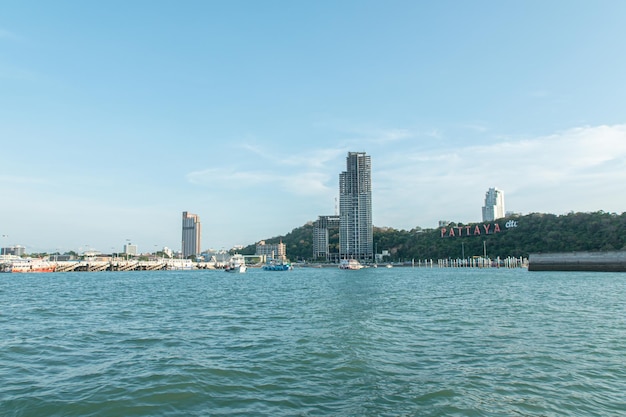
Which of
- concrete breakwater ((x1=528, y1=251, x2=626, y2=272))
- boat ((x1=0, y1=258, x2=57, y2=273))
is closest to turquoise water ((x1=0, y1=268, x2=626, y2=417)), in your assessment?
concrete breakwater ((x1=528, y1=251, x2=626, y2=272))

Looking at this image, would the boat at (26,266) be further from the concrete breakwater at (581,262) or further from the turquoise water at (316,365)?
the concrete breakwater at (581,262)

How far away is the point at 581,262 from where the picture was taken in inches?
3991

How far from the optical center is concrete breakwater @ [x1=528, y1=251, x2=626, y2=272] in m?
94.0

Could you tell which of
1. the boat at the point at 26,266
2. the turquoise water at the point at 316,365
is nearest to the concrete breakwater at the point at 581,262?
the turquoise water at the point at 316,365

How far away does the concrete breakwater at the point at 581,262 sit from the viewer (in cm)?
9400

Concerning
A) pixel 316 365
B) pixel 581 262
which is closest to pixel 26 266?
pixel 316 365

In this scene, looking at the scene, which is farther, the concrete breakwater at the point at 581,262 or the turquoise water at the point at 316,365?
the concrete breakwater at the point at 581,262

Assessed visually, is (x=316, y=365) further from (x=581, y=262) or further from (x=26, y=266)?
(x=26, y=266)

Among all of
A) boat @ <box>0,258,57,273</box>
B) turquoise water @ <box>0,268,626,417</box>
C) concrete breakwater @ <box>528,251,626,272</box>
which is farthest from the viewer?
boat @ <box>0,258,57,273</box>

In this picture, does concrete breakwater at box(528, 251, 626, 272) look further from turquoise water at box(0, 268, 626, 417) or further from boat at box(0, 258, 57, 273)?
boat at box(0, 258, 57, 273)

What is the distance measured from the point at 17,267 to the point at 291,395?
163m

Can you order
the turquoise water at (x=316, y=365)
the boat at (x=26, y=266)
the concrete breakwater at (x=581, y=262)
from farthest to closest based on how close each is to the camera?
the boat at (x=26, y=266) → the concrete breakwater at (x=581, y=262) → the turquoise water at (x=316, y=365)

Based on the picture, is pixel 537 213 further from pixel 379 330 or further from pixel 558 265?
pixel 379 330

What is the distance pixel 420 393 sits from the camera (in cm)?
1248
